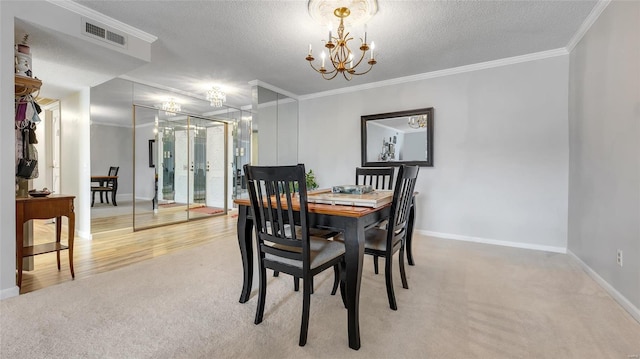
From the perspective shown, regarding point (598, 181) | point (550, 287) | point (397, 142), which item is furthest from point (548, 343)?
point (397, 142)

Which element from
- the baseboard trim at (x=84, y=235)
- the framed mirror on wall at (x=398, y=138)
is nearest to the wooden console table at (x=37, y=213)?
the baseboard trim at (x=84, y=235)

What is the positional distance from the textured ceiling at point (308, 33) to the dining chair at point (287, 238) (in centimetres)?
170

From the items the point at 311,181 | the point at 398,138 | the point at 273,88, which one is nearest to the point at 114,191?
the point at 273,88

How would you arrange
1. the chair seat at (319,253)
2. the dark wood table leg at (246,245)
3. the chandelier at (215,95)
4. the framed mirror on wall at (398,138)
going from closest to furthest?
the chair seat at (319,253) < the dark wood table leg at (246,245) < the framed mirror on wall at (398,138) < the chandelier at (215,95)

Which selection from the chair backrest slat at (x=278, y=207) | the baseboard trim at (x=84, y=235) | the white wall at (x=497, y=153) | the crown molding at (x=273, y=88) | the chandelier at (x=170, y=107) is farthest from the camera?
the chandelier at (x=170, y=107)

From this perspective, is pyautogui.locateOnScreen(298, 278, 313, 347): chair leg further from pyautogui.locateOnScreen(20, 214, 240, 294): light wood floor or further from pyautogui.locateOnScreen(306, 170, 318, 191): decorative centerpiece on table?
pyautogui.locateOnScreen(306, 170, 318, 191): decorative centerpiece on table

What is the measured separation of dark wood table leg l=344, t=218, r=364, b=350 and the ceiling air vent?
289 cm

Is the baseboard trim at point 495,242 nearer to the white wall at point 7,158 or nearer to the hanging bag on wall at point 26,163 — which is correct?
the white wall at point 7,158

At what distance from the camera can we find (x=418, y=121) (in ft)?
13.2

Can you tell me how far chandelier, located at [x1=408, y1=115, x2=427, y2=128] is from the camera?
3.97 meters

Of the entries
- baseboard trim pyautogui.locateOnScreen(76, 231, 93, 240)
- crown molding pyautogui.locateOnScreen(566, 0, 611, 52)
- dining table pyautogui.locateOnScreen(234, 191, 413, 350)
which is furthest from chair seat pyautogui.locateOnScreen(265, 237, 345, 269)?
baseboard trim pyautogui.locateOnScreen(76, 231, 93, 240)

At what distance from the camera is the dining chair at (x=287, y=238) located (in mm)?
1472

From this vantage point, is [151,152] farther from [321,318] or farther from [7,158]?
[321,318]

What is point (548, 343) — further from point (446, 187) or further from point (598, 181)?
point (446, 187)
